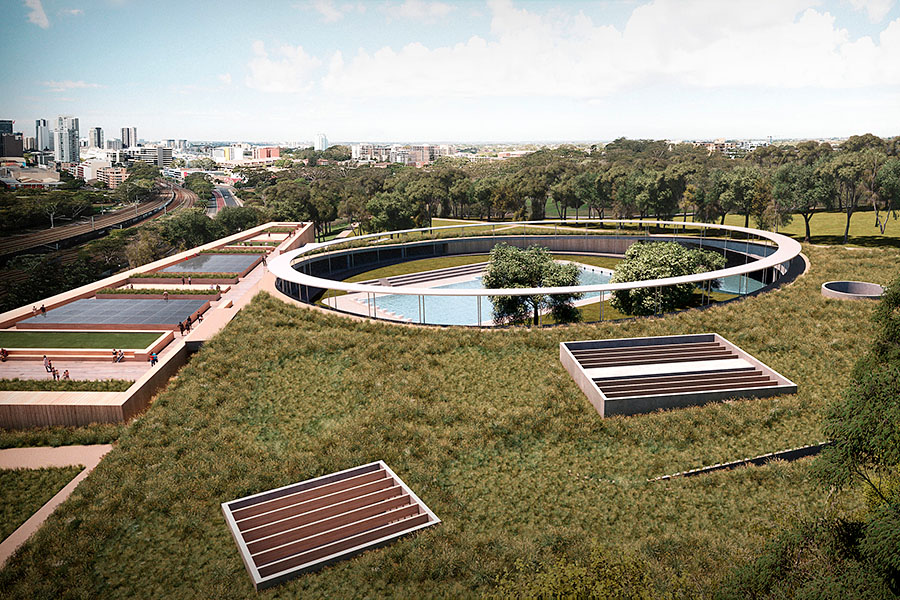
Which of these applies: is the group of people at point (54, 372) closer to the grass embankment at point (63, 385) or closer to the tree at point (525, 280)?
the grass embankment at point (63, 385)

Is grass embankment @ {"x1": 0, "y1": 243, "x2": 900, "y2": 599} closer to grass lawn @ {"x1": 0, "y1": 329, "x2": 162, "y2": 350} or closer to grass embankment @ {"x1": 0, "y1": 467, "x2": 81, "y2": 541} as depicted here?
grass embankment @ {"x1": 0, "y1": 467, "x2": 81, "y2": 541}

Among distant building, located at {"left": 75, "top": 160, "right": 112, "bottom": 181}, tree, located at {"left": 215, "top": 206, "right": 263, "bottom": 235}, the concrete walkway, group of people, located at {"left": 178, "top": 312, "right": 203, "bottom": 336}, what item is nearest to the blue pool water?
group of people, located at {"left": 178, "top": 312, "right": 203, "bottom": 336}

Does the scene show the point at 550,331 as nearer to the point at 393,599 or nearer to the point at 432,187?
the point at 393,599

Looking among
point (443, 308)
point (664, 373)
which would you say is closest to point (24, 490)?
point (664, 373)

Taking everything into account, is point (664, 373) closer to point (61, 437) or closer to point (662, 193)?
point (61, 437)

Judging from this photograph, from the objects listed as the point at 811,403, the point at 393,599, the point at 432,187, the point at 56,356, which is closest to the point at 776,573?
the point at 393,599

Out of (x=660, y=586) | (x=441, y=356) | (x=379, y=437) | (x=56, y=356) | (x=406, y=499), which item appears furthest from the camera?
(x=56, y=356)

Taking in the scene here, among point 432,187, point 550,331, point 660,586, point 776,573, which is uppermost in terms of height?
point 432,187
